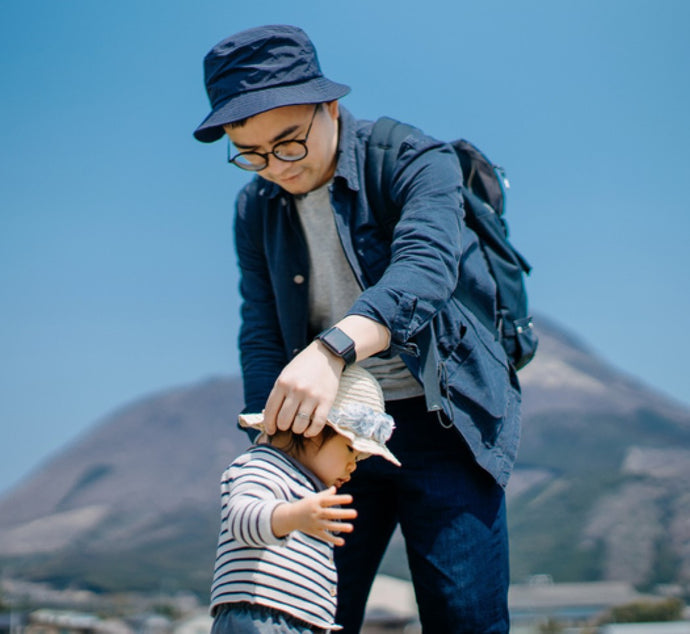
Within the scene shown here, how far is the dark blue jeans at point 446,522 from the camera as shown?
203 centimetres

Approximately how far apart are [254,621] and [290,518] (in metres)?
0.23

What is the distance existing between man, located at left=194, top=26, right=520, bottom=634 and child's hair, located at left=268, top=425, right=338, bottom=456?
17 centimetres

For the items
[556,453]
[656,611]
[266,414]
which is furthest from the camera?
[556,453]

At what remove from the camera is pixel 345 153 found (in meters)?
2.20

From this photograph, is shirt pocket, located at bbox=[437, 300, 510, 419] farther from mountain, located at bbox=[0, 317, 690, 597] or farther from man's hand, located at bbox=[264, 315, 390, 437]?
mountain, located at bbox=[0, 317, 690, 597]

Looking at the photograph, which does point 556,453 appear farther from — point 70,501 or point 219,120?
point 219,120

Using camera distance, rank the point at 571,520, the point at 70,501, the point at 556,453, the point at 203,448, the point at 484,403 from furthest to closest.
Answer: the point at 203,448 → the point at 70,501 → the point at 556,453 → the point at 571,520 → the point at 484,403

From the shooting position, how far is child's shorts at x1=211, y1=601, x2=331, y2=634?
165 centimetres

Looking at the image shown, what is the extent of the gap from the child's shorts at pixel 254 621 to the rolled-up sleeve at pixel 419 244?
613 mm

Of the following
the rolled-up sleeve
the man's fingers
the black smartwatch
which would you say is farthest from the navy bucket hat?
the man's fingers

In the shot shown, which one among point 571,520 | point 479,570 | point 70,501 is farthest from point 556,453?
point 479,570

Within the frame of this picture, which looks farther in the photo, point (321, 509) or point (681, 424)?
point (681, 424)

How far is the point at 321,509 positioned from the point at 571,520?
103 m

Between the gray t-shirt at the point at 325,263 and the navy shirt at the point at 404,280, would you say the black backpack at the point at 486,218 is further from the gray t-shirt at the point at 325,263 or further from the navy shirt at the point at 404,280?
the gray t-shirt at the point at 325,263
